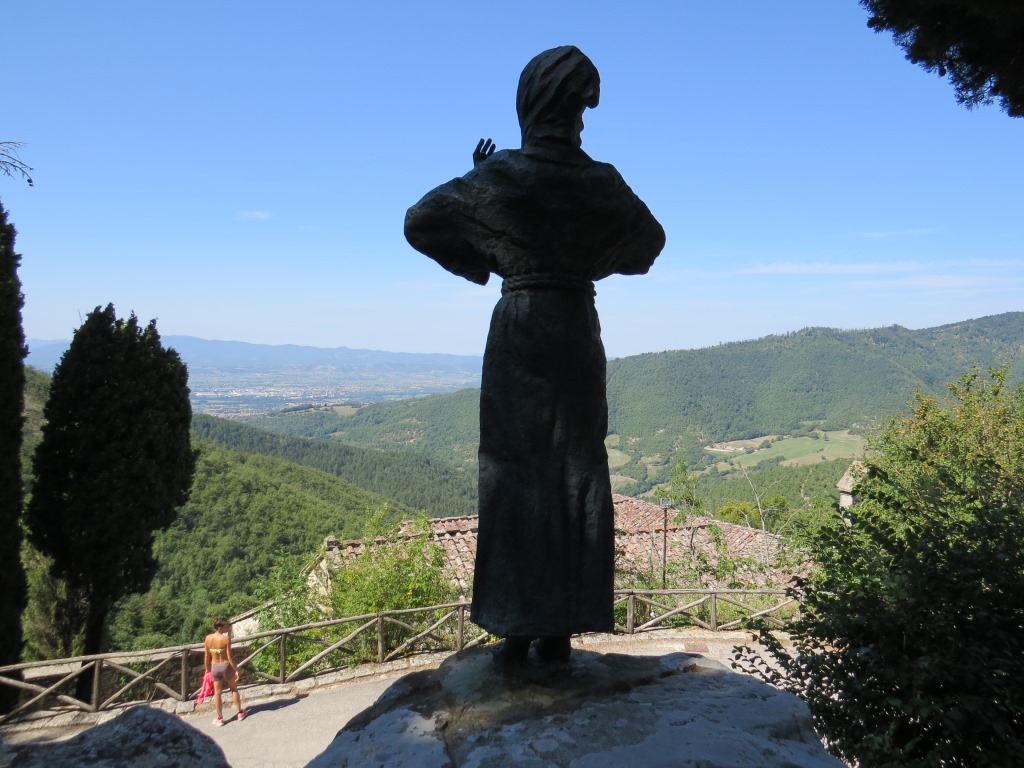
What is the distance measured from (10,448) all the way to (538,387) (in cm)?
1267

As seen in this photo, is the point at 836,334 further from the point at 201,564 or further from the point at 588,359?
the point at 588,359

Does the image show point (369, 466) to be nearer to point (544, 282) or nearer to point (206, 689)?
point (206, 689)

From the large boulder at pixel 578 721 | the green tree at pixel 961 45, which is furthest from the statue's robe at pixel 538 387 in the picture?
the green tree at pixel 961 45

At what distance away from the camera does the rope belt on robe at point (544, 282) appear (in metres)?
3.16

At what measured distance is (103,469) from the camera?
12469 mm

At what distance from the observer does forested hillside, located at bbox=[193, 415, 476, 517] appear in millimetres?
63906

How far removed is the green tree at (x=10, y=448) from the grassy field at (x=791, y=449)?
7885 centimetres

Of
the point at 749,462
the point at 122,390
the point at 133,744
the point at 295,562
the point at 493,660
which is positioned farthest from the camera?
the point at 749,462

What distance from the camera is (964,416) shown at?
1653 cm

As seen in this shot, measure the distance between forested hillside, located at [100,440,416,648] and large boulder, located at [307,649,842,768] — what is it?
48.7ft

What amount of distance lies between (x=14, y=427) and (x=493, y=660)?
41.2 ft

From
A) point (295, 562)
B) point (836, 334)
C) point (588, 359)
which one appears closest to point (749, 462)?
point (836, 334)

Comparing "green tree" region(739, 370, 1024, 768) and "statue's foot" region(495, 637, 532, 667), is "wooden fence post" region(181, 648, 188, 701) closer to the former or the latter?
"green tree" region(739, 370, 1024, 768)

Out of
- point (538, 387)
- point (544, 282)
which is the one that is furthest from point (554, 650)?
point (544, 282)
